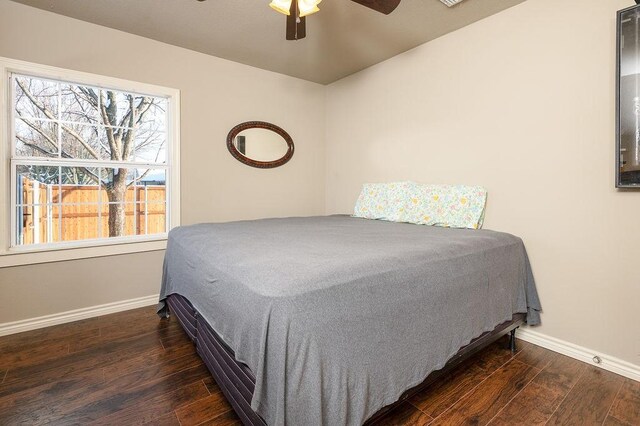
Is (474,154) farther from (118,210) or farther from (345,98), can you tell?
(118,210)

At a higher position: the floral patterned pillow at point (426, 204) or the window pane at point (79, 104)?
the window pane at point (79, 104)

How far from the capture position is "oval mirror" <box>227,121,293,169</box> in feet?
11.4

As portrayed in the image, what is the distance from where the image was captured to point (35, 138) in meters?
2.61

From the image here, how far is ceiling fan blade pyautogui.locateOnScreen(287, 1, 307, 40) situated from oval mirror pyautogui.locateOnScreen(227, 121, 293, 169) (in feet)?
5.14

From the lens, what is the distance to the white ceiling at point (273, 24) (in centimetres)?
236

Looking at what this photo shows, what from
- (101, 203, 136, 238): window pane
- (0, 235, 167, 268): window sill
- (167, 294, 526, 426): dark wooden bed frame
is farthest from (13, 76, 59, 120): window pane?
(167, 294, 526, 426): dark wooden bed frame

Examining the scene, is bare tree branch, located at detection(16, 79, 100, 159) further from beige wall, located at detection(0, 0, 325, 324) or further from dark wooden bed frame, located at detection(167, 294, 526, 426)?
dark wooden bed frame, located at detection(167, 294, 526, 426)

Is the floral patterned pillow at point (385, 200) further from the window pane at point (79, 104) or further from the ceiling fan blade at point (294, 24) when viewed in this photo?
the window pane at point (79, 104)

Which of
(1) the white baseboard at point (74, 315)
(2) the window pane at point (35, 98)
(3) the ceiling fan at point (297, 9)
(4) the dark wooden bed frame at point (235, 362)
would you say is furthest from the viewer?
(2) the window pane at point (35, 98)

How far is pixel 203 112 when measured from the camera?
10.6 feet

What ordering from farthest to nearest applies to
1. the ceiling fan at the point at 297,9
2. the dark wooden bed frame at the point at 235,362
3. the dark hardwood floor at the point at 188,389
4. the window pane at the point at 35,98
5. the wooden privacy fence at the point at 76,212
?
Result: the wooden privacy fence at the point at 76,212 → the window pane at the point at 35,98 → the ceiling fan at the point at 297,9 → the dark hardwood floor at the point at 188,389 → the dark wooden bed frame at the point at 235,362

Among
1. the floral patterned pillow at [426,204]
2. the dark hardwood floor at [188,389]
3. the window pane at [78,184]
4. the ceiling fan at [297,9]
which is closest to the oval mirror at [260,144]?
the floral patterned pillow at [426,204]

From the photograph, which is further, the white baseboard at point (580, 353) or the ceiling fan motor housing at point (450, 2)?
the ceiling fan motor housing at point (450, 2)

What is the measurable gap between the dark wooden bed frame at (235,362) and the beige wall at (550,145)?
1.53ft
